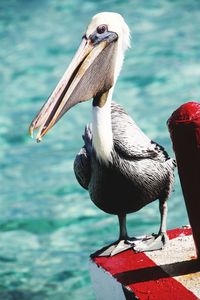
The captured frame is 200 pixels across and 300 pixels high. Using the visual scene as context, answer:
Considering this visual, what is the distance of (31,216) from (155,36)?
3234 millimetres

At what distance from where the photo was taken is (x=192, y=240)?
3807 mm

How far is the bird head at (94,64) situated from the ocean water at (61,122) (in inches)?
74.8

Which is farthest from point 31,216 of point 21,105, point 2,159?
point 21,105

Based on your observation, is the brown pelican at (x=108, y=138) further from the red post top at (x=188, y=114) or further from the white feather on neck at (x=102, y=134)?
the red post top at (x=188, y=114)

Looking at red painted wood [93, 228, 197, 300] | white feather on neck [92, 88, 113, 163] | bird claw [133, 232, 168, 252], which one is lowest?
red painted wood [93, 228, 197, 300]

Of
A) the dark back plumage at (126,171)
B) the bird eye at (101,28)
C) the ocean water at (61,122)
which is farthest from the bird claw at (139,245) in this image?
the ocean water at (61,122)

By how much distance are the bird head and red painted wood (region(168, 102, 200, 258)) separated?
1.63ft

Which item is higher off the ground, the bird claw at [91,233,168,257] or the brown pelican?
the brown pelican

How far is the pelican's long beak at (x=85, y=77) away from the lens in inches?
141

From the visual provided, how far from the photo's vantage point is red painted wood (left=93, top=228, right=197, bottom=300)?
3.37 m

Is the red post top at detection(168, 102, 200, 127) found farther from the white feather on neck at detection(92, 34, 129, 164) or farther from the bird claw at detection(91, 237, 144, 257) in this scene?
the bird claw at detection(91, 237, 144, 257)

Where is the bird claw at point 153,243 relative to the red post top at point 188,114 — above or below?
below

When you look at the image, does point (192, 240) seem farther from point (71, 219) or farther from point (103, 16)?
point (71, 219)

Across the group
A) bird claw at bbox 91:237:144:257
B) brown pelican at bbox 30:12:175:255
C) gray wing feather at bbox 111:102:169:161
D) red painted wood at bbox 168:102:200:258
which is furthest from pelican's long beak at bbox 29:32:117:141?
bird claw at bbox 91:237:144:257
